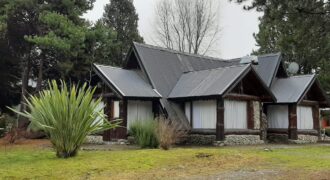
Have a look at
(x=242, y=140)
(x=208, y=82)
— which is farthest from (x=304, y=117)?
(x=208, y=82)

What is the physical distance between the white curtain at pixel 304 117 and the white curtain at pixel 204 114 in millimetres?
7290

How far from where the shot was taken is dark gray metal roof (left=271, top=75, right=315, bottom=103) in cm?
2564

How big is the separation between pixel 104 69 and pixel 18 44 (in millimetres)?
10738

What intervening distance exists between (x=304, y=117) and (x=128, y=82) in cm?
1183

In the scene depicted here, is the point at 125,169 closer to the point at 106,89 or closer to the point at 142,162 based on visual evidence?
the point at 142,162

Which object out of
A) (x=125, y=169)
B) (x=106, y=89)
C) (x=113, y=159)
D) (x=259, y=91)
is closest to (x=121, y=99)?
(x=106, y=89)

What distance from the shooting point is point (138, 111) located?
926 inches

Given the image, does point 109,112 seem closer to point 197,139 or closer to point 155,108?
point 155,108

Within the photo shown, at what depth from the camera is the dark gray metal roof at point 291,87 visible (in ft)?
84.1

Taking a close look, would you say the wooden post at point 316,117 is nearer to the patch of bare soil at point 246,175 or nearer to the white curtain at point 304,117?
the white curtain at point 304,117

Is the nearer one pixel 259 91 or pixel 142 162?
pixel 142 162

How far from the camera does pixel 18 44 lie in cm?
3161

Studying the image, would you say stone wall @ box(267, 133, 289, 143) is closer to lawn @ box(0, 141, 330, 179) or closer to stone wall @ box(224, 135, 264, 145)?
stone wall @ box(224, 135, 264, 145)

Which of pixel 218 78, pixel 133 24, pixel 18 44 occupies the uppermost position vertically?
pixel 133 24
